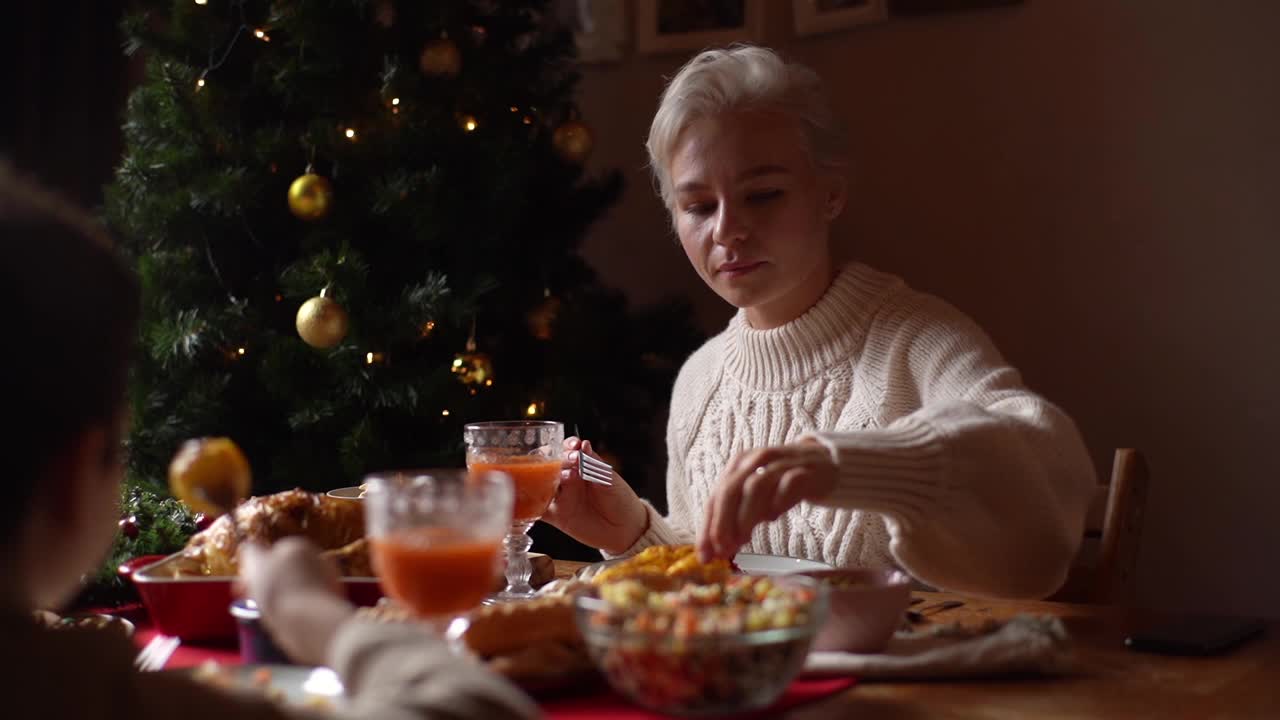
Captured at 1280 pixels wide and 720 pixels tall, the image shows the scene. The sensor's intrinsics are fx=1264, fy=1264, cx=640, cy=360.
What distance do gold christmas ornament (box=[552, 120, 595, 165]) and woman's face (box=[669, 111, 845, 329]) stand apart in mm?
796

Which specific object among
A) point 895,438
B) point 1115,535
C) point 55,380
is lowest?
point 1115,535

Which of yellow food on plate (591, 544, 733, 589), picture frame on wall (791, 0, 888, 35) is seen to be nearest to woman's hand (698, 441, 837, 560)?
yellow food on plate (591, 544, 733, 589)

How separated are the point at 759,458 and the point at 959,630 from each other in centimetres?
26

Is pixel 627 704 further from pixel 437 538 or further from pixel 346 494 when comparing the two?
pixel 346 494

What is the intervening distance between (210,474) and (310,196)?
Answer: 1.56 metres

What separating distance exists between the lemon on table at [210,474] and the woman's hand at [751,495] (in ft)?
1.42

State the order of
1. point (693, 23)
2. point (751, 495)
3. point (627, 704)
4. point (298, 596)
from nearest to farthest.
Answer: point (298, 596) → point (627, 704) → point (751, 495) → point (693, 23)

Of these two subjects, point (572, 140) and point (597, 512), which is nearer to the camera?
point (597, 512)

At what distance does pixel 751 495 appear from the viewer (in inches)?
47.0

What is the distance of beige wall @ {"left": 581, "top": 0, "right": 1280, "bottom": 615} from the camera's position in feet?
8.69

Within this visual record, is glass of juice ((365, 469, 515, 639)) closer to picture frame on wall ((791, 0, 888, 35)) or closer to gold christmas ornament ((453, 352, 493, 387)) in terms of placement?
gold christmas ornament ((453, 352, 493, 387))

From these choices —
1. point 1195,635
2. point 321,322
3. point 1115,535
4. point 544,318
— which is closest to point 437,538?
point 1195,635

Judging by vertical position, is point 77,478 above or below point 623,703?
above

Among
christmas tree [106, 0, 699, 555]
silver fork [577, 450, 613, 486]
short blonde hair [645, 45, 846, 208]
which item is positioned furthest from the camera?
christmas tree [106, 0, 699, 555]
